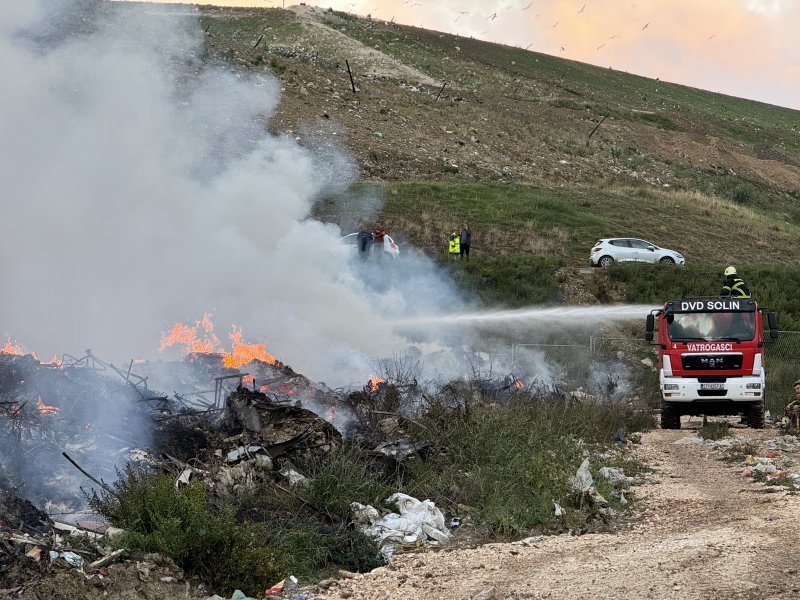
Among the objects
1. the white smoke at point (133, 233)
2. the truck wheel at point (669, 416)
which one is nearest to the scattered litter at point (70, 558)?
the white smoke at point (133, 233)

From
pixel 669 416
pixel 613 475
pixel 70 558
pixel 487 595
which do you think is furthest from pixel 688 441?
pixel 70 558

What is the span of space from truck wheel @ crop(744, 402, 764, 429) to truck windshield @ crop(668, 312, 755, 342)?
1.30 meters

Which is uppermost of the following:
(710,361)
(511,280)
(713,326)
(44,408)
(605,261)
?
(605,261)

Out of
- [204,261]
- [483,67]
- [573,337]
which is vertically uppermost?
[483,67]

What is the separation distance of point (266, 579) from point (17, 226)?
40.9 ft

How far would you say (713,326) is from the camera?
19859 mm

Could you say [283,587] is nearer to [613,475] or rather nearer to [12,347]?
[613,475]

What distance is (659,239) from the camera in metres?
46.6

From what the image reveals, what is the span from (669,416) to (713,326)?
6.40ft

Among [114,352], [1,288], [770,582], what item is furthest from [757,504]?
[1,288]

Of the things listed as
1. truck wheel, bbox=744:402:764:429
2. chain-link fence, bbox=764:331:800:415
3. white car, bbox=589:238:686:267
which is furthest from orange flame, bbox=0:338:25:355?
white car, bbox=589:238:686:267

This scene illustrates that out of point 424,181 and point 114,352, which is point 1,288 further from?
point 424,181

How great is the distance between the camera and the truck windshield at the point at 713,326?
1964 cm

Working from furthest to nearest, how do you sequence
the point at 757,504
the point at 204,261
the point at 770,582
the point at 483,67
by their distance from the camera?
the point at 483,67, the point at 204,261, the point at 757,504, the point at 770,582
